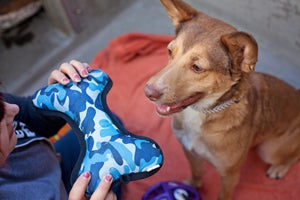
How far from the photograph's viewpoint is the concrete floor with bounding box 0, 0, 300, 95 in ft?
12.0

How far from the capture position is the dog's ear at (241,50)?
5.24 ft

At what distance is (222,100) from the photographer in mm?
1913

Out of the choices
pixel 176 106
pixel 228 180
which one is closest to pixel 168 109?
pixel 176 106

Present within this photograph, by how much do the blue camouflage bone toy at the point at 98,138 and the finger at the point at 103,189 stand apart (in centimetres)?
4

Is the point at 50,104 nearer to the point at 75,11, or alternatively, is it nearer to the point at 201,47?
the point at 201,47

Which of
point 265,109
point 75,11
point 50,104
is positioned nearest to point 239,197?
point 265,109

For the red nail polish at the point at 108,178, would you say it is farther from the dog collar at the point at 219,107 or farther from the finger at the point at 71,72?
the dog collar at the point at 219,107

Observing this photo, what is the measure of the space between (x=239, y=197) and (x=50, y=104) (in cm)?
140

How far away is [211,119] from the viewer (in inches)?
79.2

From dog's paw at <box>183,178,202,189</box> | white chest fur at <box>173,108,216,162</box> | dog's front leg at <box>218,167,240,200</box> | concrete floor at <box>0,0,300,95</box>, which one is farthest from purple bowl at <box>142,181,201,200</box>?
concrete floor at <box>0,0,300,95</box>

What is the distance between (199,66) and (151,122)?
1324mm

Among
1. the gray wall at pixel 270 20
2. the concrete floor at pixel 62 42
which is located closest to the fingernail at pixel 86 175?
the gray wall at pixel 270 20

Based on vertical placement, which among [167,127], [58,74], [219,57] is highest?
[219,57]

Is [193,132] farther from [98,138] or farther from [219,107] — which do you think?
[98,138]
